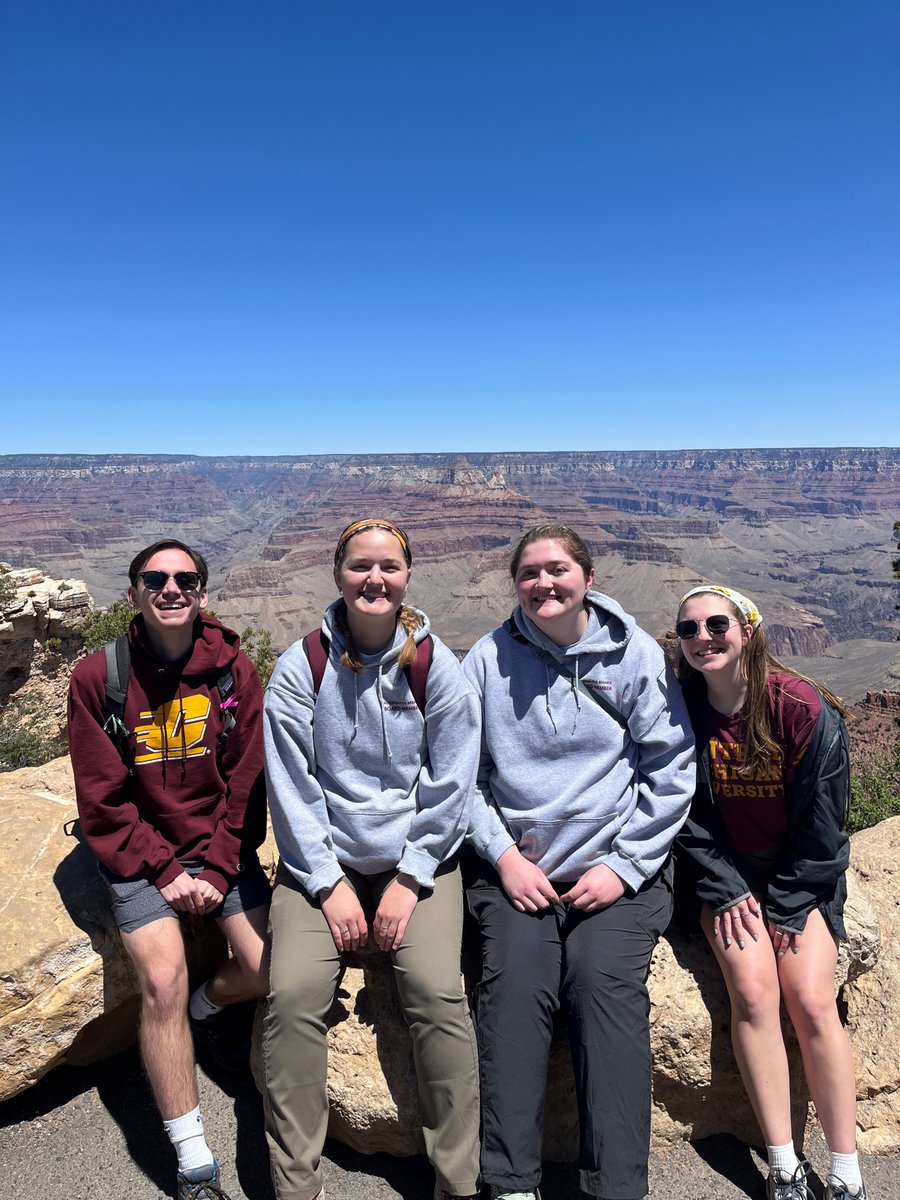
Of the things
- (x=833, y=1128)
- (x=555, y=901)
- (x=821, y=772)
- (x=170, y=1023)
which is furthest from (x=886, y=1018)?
(x=170, y=1023)

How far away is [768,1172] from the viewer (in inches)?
132

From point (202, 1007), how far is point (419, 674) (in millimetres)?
2300

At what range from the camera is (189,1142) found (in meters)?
3.23

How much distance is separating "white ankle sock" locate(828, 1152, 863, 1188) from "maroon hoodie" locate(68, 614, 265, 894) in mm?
3201

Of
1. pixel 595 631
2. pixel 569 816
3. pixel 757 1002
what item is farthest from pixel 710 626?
pixel 757 1002

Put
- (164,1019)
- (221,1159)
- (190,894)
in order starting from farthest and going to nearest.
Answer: (190,894)
(221,1159)
(164,1019)

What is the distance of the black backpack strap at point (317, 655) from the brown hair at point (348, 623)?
0.11 metres

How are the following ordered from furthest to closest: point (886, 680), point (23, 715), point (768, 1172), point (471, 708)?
1. point (886, 680)
2. point (23, 715)
3. point (471, 708)
4. point (768, 1172)

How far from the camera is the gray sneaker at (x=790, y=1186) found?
3102mm

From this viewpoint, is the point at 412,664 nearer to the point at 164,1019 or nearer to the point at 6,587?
the point at 164,1019

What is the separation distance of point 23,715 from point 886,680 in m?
133

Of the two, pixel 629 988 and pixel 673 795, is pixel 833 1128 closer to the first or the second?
pixel 629 988

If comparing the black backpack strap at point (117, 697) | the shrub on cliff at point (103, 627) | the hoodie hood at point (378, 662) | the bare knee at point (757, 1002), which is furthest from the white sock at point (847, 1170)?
the shrub on cliff at point (103, 627)

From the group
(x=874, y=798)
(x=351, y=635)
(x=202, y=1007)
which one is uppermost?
(x=351, y=635)
